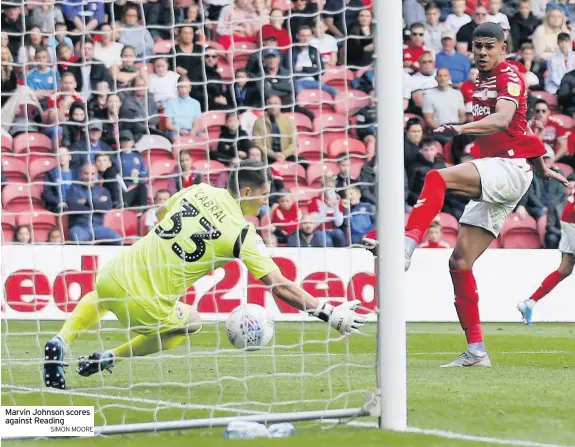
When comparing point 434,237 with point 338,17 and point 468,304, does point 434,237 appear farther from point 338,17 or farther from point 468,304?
point 468,304

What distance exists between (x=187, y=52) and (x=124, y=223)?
197cm

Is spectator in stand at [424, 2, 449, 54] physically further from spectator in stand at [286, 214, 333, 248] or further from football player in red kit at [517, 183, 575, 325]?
spectator in stand at [286, 214, 333, 248]

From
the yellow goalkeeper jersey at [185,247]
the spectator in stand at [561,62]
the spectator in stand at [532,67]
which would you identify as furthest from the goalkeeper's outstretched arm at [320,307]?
the spectator in stand at [561,62]

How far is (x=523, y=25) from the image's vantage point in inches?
688

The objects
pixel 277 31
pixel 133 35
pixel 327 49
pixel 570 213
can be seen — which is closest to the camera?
pixel 133 35

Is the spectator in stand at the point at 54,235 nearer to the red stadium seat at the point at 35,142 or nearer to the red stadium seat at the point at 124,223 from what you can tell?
the red stadium seat at the point at 124,223

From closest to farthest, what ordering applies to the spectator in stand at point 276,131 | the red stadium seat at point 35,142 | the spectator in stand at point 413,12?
the spectator in stand at point 276,131 < the red stadium seat at point 35,142 < the spectator in stand at point 413,12

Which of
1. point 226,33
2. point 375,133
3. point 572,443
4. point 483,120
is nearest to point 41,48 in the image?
point 226,33

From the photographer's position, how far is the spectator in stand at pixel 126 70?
A: 9008 millimetres

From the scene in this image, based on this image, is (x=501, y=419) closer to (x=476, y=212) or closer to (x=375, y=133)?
(x=375, y=133)

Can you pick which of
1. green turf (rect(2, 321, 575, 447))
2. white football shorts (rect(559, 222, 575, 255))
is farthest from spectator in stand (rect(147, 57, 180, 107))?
white football shorts (rect(559, 222, 575, 255))

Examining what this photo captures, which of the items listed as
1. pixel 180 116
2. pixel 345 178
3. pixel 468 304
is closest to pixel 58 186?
pixel 180 116

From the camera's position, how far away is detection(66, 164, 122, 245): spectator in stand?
8.60 metres

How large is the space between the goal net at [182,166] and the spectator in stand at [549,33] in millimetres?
5721
